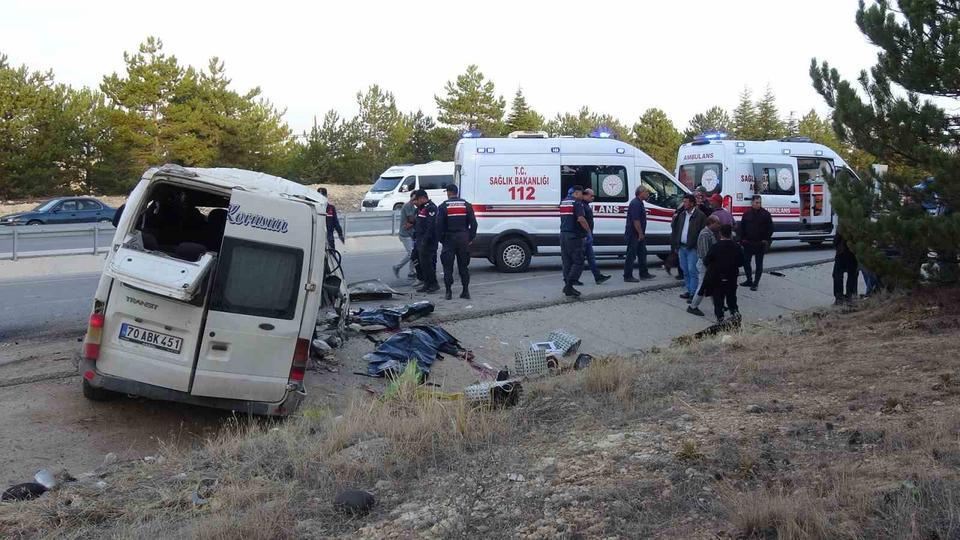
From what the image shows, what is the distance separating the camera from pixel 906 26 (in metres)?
10.4

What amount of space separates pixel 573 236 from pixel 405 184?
18.7m

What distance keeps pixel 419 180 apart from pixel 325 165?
28415 millimetres

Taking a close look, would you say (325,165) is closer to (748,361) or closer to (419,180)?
(419,180)

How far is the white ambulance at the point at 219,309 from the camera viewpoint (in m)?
8.15

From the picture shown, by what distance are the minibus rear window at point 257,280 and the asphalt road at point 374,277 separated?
5.05 m

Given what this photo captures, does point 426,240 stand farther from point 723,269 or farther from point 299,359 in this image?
point 299,359

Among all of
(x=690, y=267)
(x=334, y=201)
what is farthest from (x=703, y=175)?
(x=334, y=201)

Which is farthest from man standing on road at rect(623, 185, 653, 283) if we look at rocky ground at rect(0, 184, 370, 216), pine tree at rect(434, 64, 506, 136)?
pine tree at rect(434, 64, 506, 136)

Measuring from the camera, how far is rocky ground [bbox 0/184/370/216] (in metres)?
39.2

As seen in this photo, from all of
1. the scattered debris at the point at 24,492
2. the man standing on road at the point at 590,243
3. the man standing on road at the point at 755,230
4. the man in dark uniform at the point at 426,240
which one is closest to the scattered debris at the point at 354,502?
the scattered debris at the point at 24,492

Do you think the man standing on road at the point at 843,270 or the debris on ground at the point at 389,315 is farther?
the man standing on road at the point at 843,270

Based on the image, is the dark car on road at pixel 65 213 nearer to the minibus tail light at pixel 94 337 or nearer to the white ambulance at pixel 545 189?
the white ambulance at pixel 545 189

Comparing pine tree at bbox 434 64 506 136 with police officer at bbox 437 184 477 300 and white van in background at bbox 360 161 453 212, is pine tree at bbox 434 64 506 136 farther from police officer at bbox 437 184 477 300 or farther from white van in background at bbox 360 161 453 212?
police officer at bbox 437 184 477 300

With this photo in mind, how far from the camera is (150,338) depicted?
8219 mm
